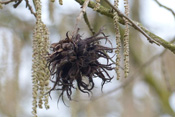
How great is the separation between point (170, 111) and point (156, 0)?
60.6 inches

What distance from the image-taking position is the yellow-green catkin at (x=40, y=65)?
3.60ft

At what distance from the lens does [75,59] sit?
1.11 metres

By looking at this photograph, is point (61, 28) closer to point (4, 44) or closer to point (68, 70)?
point (4, 44)

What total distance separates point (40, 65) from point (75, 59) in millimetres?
100

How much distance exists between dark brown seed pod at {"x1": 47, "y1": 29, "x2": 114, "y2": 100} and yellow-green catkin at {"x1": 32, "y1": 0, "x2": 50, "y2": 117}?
0.08 ft

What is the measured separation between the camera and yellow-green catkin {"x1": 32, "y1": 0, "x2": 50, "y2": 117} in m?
1.10

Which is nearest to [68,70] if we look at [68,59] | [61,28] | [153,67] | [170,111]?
[68,59]

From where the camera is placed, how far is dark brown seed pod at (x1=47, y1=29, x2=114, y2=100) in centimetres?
110

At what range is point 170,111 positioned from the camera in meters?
3.09

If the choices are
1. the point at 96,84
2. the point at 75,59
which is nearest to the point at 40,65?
the point at 75,59

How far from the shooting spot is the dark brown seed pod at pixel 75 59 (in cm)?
110

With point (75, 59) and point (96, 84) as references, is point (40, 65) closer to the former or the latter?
point (75, 59)

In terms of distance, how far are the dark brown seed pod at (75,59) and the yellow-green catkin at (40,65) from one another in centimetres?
2

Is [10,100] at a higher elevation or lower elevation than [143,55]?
lower
